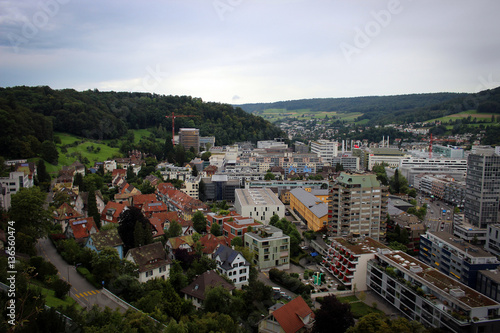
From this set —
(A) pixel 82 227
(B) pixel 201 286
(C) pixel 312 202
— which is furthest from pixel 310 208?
(A) pixel 82 227

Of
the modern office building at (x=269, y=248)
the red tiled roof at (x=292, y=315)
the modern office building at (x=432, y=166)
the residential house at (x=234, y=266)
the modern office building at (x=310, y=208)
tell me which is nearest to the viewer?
the red tiled roof at (x=292, y=315)

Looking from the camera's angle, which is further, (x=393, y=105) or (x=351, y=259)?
(x=393, y=105)

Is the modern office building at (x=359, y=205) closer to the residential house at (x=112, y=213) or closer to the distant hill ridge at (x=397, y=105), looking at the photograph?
the residential house at (x=112, y=213)

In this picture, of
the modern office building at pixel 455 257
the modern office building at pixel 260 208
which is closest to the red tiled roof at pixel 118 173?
the modern office building at pixel 260 208

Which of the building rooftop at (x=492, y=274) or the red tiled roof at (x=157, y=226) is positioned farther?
the red tiled roof at (x=157, y=226)

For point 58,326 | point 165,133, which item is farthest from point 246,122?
point 58,326

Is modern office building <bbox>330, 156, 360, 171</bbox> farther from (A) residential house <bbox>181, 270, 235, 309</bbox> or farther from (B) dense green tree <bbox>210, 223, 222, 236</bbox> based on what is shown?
(A) residential house <bbox>181, 270, 235, 309</bbox>

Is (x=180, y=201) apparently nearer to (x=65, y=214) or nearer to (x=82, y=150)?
(x=65, y=214)
